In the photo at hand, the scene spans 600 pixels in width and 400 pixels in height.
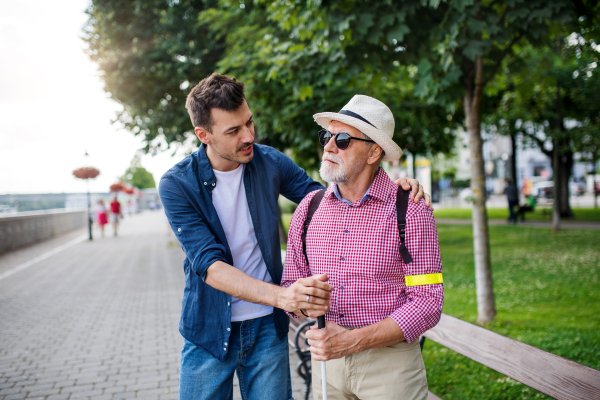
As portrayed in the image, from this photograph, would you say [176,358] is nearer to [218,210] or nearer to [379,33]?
[218,210]

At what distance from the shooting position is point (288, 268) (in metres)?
2.16

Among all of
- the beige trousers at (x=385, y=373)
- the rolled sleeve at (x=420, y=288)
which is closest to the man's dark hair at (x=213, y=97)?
the rolled sleeve at (x=420, y=288)

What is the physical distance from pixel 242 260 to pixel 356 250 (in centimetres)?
59

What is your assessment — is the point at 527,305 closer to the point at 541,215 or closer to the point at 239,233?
the point at 239,233

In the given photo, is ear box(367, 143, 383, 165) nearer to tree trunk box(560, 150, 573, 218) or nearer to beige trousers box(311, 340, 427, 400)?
beige trousers box(311, 340, 427, 400)

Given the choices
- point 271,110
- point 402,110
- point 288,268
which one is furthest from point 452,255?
point 288,268

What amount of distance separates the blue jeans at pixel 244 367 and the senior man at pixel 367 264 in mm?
202

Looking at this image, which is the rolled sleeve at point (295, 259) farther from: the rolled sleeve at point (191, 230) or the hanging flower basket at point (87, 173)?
the hanging flower basket at point (87, 173)

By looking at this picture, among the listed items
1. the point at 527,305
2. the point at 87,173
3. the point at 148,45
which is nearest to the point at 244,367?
the point at 527,305

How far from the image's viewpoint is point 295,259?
2.17 m

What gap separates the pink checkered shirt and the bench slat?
3.30ft

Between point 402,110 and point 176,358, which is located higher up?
point 402,110

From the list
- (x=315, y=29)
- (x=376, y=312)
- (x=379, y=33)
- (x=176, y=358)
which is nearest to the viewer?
(x=376, y=312)

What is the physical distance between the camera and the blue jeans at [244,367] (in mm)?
2143
